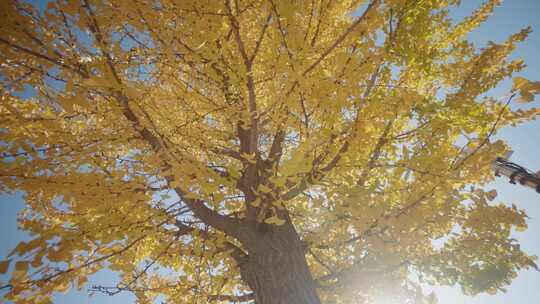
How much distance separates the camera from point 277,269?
7.78 ft

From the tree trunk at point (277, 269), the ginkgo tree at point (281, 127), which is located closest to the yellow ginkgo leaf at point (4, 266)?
the ginkgo tree at point (281, 127)

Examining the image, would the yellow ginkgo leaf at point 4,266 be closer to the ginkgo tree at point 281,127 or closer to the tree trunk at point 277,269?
the ginkgo tree at point 281,127

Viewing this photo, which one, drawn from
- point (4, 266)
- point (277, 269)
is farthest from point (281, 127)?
point (4, 266)

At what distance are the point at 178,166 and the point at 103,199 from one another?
100cm

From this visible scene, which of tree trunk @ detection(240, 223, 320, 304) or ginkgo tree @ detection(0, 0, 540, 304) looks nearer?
ginkgo tree @ detection(0, 0, 540, 304)

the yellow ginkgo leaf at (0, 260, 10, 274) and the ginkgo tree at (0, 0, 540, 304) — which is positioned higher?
the ginkgo tree at (0, 0, 540, 304)

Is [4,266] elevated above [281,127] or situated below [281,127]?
below

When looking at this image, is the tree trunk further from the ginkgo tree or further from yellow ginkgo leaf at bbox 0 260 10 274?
yellow ginkgo leaf at bbox 0 260 10 274

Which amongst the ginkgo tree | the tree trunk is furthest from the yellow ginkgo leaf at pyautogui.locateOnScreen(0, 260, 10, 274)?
the tree trunk

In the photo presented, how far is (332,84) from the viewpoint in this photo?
1.62 m

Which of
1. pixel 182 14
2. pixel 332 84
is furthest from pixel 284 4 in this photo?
pixel 182 14

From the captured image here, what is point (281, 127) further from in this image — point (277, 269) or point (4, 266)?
point (4, 266)

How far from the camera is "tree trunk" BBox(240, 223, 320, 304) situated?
2238 mm

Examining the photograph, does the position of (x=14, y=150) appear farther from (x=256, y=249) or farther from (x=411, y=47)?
(x=411, y=47)
